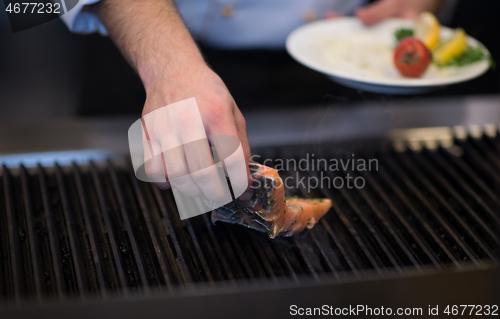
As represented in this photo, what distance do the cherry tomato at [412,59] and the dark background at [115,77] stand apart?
18 centimetres

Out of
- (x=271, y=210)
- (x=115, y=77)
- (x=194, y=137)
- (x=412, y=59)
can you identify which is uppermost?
(x=194, y=137)

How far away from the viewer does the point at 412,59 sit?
1474 millimetres

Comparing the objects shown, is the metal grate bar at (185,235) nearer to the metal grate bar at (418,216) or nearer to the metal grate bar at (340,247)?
the metal grate bar at (340,247)

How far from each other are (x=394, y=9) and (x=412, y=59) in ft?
1.64

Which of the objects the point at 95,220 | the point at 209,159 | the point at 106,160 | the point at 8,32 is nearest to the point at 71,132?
the point at 106,160

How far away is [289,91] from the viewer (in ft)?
5.74

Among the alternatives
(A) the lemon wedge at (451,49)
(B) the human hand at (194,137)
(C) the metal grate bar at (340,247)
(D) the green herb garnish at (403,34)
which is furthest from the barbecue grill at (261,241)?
(D) the green herb garnish at (403,34)

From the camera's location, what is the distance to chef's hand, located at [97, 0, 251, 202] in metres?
0.80

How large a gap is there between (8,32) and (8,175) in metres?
2.27

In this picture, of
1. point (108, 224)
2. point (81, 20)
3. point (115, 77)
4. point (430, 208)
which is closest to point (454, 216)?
point (430, 208)

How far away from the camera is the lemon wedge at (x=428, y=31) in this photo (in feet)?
5.35

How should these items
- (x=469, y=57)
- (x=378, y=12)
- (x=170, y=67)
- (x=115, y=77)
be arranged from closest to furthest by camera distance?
(x=170, y=67) → (x=469, y=57) → (x=378, y=12) → (x=115, y=77)

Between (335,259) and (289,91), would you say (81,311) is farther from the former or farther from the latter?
(289,91)

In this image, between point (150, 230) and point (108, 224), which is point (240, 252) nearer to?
point (150, 230)
